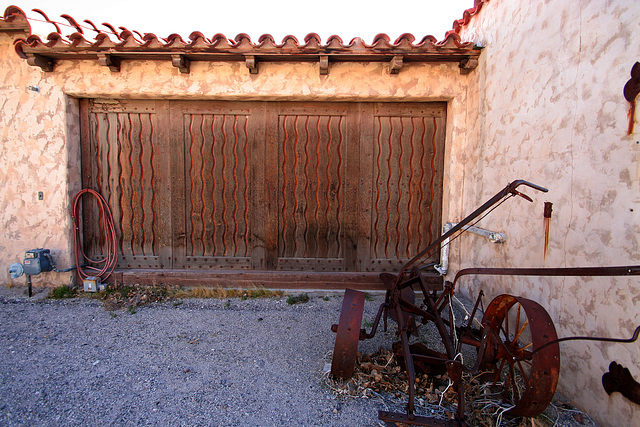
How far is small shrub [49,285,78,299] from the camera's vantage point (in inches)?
176

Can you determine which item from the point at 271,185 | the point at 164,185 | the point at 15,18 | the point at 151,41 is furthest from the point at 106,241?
the point at 15,18

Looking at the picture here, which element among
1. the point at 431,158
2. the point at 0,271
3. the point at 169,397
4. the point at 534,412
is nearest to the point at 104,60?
the point at 0,271

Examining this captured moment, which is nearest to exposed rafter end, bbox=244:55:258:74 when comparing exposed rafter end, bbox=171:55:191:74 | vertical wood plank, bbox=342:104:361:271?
exposed rafter end, bbox=171:55:191:74

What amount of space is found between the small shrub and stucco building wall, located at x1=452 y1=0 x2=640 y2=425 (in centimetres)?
557

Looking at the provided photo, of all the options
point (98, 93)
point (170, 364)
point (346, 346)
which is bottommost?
point (170, 364)

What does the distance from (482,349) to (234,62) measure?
4.40 m

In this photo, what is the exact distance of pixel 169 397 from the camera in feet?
8.42

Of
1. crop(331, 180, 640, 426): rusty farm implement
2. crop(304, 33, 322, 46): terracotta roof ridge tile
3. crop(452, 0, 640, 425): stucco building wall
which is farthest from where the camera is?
crop(304, 33, 322, 46): terracotta roof ridge tile

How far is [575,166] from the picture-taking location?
2547 mm

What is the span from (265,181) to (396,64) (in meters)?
2.38

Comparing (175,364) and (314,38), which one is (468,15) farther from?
(175,364)

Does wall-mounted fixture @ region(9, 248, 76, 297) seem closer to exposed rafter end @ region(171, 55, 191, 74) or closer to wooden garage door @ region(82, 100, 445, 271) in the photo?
wooden garage door @ region(82, 100, 445, 271)

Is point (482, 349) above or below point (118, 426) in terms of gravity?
above

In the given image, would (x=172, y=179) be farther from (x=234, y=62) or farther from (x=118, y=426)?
(x=118, y=426)
